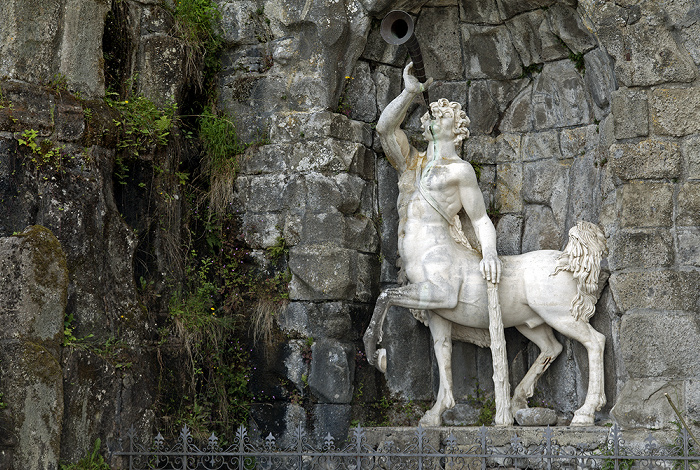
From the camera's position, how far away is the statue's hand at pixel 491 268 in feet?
20.3

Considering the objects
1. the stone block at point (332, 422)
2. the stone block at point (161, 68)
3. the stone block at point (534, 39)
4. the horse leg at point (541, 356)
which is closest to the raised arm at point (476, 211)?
the horse leg at point (541, 356)

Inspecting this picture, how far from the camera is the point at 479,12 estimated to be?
703 centimetres

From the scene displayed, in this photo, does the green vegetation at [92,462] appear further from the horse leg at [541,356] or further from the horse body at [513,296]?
the horse leg at [541,356]

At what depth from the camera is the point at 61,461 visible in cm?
552

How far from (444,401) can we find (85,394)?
250 cm

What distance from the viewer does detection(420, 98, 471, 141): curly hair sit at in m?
6.51

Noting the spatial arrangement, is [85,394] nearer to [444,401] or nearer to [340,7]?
[444,401]

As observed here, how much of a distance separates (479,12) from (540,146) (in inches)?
45.3

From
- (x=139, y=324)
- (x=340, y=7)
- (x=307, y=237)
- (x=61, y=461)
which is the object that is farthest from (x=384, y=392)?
(x=340, y=7)

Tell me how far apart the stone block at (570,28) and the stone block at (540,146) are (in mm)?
670

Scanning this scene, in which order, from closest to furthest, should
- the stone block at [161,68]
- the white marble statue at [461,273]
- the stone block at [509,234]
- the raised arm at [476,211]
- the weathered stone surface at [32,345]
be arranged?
the weathered stone surface at [32,345] < the white marble statue at [461,273] < the raised arm at [476,211] < the stone block at [161,68] < the stone block at [509,234]

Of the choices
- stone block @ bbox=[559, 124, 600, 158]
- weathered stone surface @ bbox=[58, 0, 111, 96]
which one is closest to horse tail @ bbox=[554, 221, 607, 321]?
stone block @ bbox=[559, 124, 600, 158]

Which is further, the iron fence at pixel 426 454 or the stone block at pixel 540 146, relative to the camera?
the stone block at pixel 540 146

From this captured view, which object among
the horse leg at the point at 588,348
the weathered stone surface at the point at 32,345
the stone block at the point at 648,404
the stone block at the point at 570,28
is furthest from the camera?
the stone block at the point at 570,28
